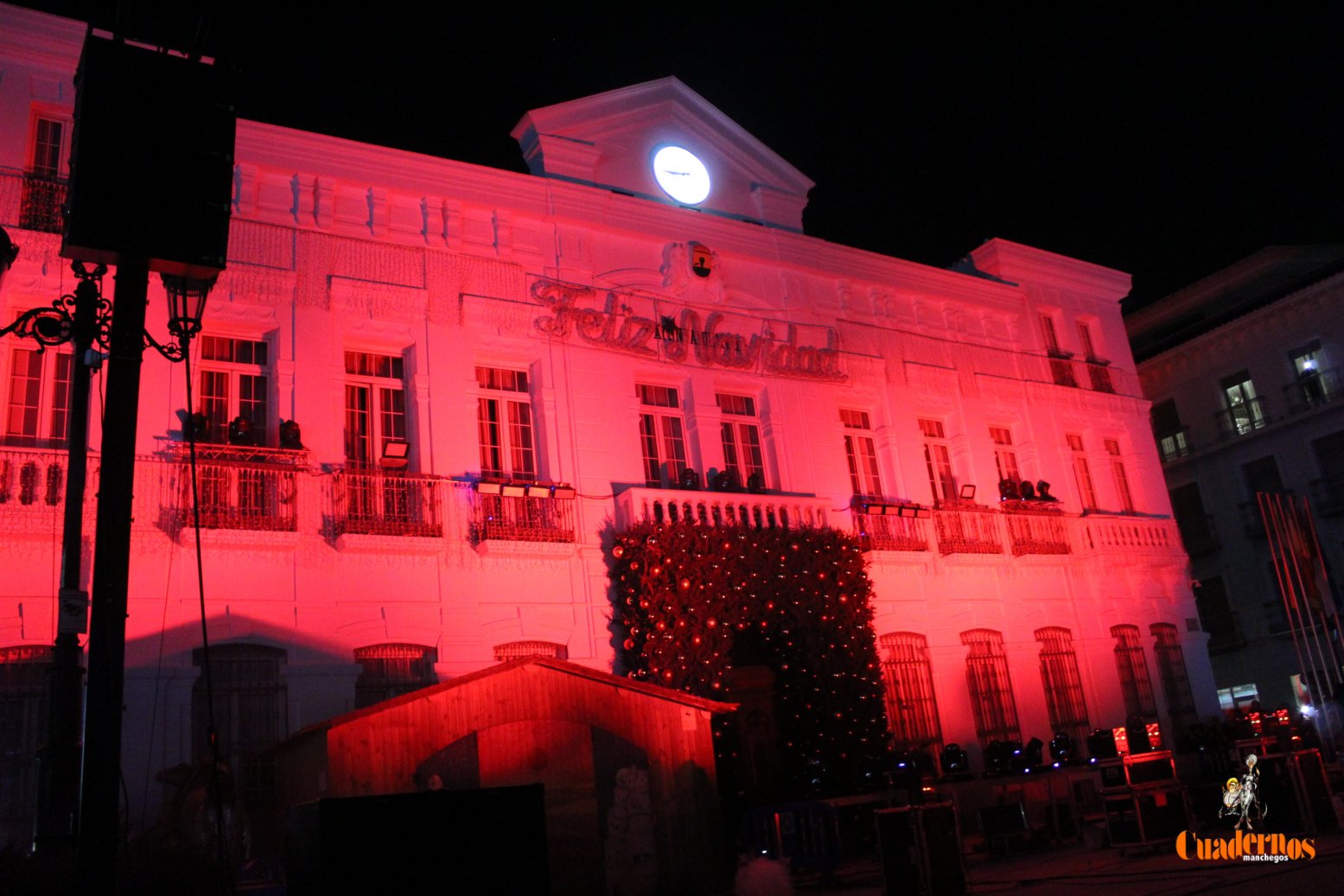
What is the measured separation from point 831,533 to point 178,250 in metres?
11.5

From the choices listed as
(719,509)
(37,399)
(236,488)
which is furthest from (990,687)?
(37,399)

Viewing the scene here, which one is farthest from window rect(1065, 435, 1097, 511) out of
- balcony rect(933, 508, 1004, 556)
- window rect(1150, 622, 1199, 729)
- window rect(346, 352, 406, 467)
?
window rect(346, 352, 406, 467)

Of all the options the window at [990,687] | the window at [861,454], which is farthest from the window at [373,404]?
the window at [990,687]

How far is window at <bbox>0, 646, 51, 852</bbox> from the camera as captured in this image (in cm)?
1051

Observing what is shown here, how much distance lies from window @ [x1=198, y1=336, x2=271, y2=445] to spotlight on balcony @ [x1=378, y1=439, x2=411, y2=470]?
4.45 ft

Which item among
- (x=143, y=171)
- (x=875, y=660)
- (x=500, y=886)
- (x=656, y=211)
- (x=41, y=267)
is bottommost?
(x=500, y=886)

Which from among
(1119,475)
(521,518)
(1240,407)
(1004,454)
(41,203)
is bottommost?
(521,518)

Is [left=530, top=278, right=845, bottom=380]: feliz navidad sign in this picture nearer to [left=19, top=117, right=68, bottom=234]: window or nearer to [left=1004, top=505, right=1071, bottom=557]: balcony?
[left=1004, top=505, right=1071, bottom=557]: balcony

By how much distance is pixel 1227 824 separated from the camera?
40.0 feet

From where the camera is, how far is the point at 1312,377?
84.1 feet

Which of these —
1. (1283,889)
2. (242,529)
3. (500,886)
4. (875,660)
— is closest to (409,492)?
(242,529)

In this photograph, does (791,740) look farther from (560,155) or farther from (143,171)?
(143,171)

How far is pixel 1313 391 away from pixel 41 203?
26.1 m

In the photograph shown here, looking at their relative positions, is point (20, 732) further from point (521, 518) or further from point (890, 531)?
point (890, 531)
